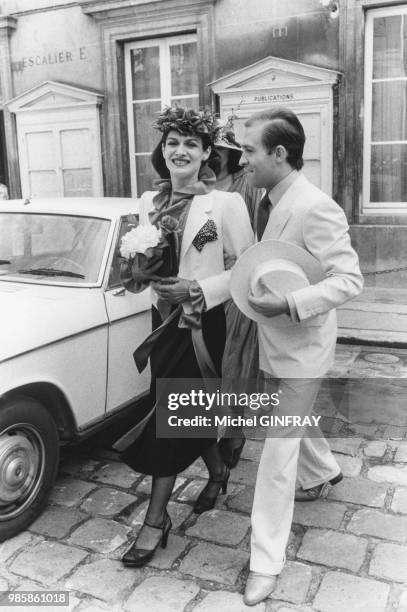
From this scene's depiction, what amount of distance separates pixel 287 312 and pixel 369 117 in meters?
7.35

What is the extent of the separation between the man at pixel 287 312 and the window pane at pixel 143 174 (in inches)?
324

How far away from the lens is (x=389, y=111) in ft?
29.7

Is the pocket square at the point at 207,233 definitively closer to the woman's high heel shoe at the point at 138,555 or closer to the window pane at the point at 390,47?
the woman's high heel shoe at the point at 138,555

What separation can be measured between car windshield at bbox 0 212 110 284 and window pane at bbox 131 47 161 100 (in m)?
7.08

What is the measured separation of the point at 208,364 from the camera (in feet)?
9.69

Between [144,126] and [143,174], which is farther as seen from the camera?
[143,174]

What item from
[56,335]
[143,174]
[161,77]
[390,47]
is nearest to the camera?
[56,335]

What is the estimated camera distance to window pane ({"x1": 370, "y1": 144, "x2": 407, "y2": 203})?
9.14 m

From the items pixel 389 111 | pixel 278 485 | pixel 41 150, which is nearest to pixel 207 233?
pixel 278 485

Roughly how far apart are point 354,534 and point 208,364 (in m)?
1.12

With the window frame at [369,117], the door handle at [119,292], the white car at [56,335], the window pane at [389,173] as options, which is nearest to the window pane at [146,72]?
the window frame at [369,117]

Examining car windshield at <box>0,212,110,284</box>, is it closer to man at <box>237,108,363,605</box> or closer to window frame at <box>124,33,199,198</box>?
man at <box>237,108,363,605</box>

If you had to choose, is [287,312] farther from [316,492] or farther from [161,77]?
[161,77]

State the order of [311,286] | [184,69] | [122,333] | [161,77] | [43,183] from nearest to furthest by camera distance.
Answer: [311,286] → [122,333] → [184,69] → [161,77] → [43,183]
